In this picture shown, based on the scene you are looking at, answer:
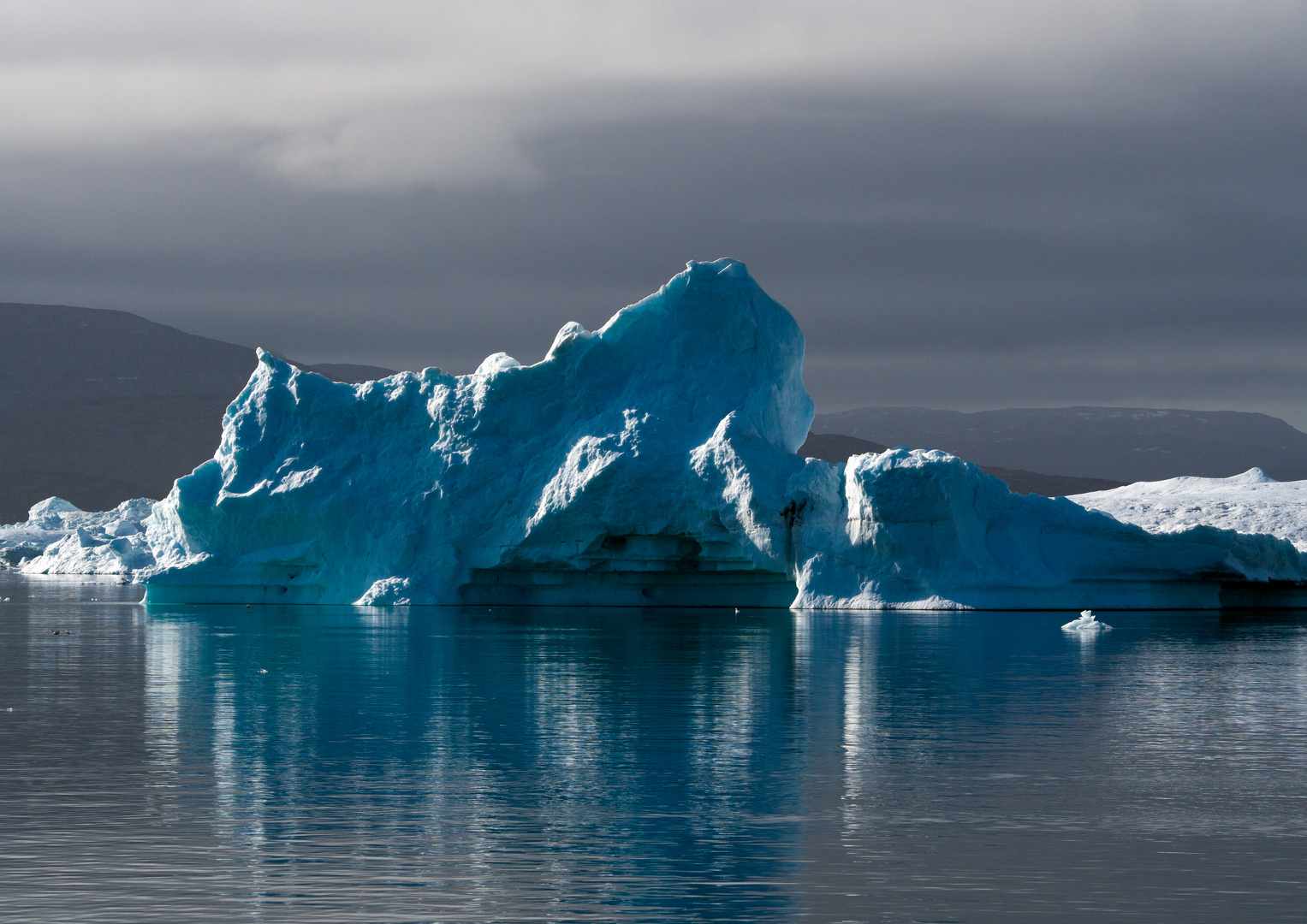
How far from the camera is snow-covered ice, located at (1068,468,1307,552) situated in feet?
147

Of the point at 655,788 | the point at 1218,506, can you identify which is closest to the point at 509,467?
the point at 1218,506

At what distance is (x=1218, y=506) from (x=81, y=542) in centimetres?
6095

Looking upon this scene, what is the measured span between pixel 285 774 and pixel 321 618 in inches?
927

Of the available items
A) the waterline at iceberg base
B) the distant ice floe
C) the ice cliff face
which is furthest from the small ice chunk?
the distant ice floe

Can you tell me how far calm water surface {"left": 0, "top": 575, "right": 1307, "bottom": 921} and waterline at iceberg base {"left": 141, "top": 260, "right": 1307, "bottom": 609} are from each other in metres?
12.1

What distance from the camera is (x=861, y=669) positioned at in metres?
21.7

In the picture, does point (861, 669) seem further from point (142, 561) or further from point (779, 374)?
point (142, 561)

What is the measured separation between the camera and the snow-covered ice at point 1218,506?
4494 centimetres

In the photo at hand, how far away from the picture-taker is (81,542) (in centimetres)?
8344

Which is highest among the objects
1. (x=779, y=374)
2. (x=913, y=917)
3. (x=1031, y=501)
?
(x=779, y=374)

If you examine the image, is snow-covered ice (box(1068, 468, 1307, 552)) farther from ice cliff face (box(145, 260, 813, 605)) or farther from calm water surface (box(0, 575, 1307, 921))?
calm water surface (box(0, 575, 1307, 921))

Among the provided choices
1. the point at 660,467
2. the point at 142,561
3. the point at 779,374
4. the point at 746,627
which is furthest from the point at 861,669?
the point at 142,561

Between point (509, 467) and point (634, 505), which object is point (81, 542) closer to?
point (509, 467)

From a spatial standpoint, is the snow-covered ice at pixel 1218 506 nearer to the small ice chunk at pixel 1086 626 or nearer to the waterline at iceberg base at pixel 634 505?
the waterline at iceberg base at pixel 634 505
